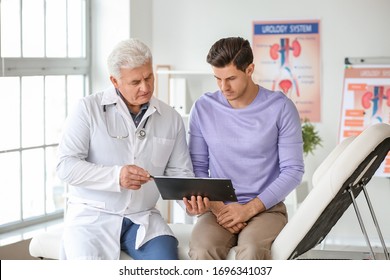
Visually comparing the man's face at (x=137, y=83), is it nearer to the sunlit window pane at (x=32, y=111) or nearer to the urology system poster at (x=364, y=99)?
the sunlit window pane at (x=32, y=111)

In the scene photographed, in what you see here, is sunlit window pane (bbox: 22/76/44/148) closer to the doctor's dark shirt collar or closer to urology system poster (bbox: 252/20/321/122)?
urology system poster (bbox: 252/20/321/122)

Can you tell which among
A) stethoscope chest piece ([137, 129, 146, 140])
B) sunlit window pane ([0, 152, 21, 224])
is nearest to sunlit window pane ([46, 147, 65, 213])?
sunlit window pane ([0, 152, 21, 224])

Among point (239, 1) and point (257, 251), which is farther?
point (239, 1)

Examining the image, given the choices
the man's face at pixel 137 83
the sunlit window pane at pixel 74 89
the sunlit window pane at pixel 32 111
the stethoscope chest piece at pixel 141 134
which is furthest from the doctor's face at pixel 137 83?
the sunlit window pane at pixel 74 89

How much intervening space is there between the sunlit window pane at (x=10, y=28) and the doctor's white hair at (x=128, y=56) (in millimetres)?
1827

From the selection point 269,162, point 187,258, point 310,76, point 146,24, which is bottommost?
point 187,258

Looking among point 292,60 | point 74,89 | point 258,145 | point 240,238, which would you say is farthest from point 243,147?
point 292,60

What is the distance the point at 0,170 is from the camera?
15.1 feet

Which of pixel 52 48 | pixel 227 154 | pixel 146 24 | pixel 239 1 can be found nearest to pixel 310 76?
pixel 239 1

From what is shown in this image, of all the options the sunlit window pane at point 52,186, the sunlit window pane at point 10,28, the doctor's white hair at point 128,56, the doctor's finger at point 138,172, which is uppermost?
the sunlit window pane at point 10,28

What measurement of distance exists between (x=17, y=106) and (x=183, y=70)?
5.29 ft

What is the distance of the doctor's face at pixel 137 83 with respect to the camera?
9.59ft

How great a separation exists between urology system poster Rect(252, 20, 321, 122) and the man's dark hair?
2765 mm

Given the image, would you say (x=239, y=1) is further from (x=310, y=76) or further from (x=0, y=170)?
(x=0, y=170)
